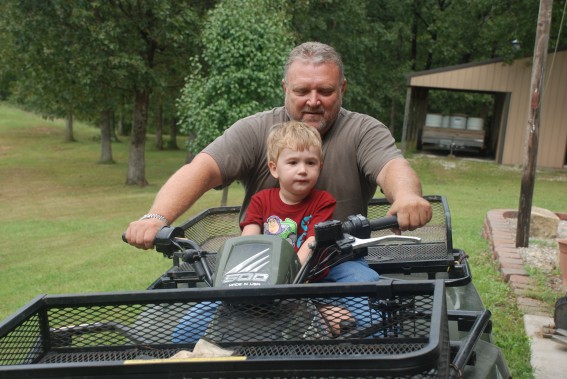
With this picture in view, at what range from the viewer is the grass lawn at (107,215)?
6.35m

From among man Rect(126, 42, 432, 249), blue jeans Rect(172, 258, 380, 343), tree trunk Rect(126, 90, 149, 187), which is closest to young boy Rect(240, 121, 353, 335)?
man Rect(126, 42, 432, 249)

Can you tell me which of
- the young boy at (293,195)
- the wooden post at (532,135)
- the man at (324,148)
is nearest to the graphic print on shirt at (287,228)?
the young boy at (293,195)

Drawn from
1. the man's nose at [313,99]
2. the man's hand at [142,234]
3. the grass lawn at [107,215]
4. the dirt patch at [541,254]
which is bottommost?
the grass lawn at [107,215]

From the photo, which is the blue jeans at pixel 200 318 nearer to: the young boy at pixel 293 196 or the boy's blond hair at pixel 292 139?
the young boy at pixel 293 196

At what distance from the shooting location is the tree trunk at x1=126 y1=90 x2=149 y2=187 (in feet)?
67.4

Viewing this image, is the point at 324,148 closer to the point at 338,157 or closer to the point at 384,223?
the point at 338,157

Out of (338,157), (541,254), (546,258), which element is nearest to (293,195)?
(338,157)

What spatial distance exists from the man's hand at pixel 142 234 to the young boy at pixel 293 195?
1.56 feet

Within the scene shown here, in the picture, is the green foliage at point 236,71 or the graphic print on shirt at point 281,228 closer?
the graphic print on shirt at point 281,228

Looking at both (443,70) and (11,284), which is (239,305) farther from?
(443,70)

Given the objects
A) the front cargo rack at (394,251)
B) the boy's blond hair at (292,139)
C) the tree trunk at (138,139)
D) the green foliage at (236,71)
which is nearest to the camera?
the boy's blond hair at (292,139)

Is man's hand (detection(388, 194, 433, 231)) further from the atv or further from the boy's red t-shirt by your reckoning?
the boy's red t-shirt

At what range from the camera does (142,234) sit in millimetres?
2453

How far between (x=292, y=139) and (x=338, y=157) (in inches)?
22.4
